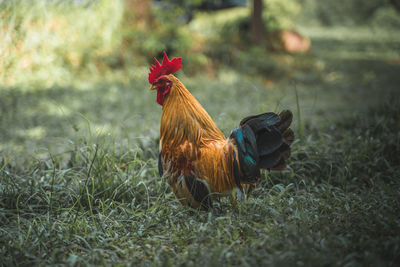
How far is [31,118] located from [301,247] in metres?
4.88

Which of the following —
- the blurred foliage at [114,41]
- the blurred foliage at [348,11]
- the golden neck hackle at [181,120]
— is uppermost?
the blurred foliage at [348,11]

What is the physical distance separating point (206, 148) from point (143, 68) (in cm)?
627

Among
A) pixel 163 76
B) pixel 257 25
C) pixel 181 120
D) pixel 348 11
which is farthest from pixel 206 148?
pixel 348 11

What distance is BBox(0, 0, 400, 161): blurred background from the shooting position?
17.2 feet

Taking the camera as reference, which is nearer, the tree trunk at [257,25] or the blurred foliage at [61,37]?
the blurred foliage at [61,37]

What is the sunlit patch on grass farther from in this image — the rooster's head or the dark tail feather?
the dark tail feather

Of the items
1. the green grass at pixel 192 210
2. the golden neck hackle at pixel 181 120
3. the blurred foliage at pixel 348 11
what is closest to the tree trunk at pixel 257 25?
the green grass at pixel 192 210

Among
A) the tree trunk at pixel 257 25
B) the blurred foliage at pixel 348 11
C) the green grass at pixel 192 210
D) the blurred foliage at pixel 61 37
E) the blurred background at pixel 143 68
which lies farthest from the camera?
the blurred foliage at pixel 348 11

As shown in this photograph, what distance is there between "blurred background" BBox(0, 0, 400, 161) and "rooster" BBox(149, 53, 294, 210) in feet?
4.04

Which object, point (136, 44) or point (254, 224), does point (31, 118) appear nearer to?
point (136, 44)

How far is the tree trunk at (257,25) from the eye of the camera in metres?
9.48

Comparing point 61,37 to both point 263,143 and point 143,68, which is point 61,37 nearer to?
point 143,68

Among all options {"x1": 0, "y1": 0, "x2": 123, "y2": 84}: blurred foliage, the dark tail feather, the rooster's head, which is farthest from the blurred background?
the dark tail feather

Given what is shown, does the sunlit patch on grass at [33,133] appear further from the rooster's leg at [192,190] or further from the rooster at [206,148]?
the rooster's leg at [192,190]
